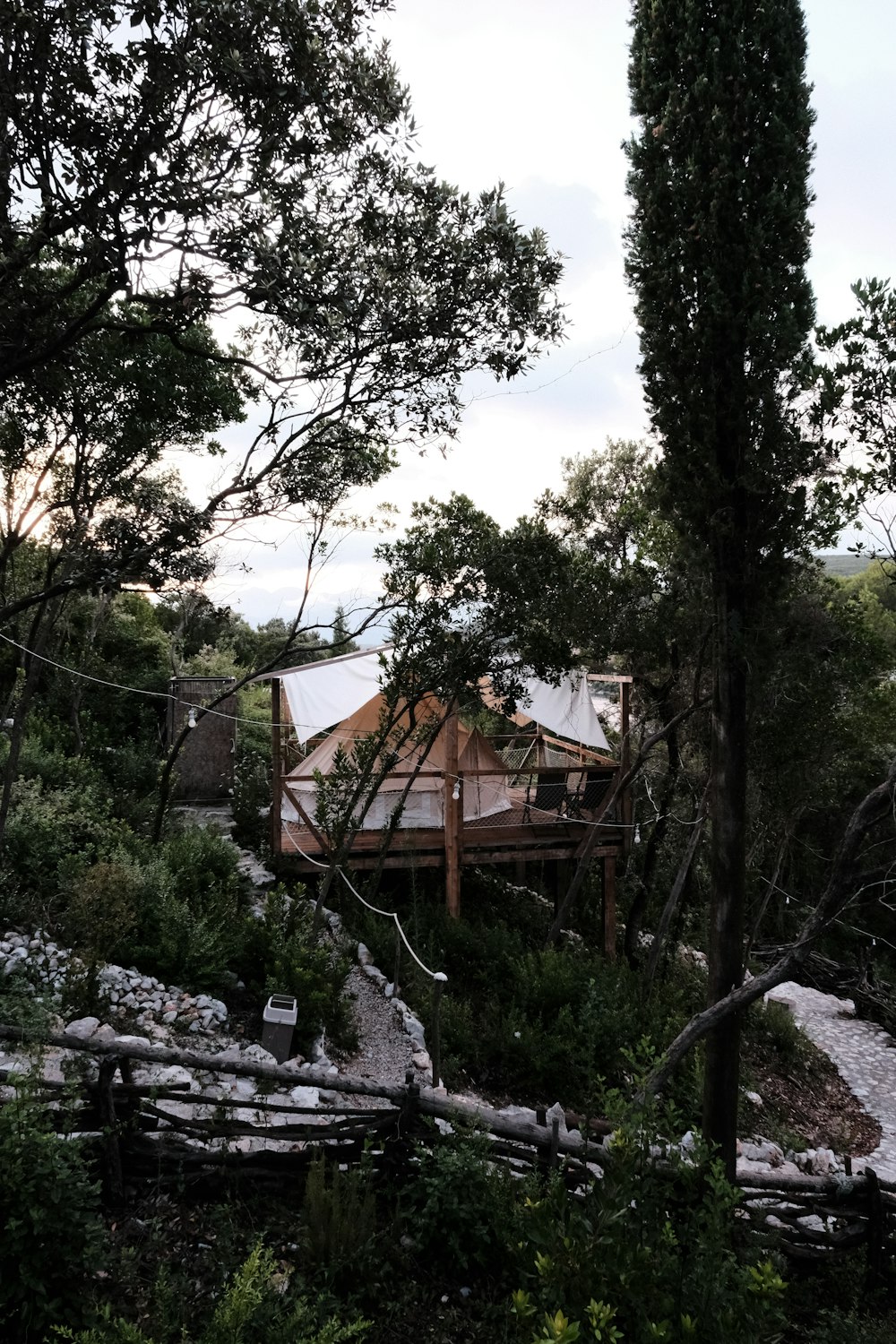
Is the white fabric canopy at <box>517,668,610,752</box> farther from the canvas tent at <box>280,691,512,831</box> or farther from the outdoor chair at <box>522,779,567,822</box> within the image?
the canvas tent at <box>280,691,512,831</box>

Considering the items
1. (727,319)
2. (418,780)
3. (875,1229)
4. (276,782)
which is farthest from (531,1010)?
(727,319)

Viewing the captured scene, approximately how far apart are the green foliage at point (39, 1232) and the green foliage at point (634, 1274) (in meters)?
1.67

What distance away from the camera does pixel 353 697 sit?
994 centimetres

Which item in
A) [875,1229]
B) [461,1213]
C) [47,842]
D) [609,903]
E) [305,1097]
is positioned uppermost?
[47,842]

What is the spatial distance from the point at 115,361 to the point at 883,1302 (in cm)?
921

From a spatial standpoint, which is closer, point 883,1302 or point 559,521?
point 883,1302

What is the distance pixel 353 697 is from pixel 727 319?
20.5 feet

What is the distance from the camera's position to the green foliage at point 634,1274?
7.57 ft

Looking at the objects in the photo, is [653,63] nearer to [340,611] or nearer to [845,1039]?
[340,611]

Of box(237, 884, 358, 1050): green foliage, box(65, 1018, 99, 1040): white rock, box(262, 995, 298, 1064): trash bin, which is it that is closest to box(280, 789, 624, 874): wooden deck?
box(237, 884, 358, 1050): green foliage

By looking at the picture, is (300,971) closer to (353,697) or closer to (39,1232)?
(39,1232)

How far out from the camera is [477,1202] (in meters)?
3.72

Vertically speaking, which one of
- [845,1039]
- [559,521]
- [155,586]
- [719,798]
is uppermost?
[559,521]

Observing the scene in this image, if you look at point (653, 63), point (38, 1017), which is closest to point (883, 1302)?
point (38, 1017)
